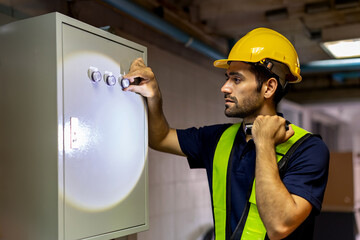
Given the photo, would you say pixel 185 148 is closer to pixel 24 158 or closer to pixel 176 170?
pixel 24 158

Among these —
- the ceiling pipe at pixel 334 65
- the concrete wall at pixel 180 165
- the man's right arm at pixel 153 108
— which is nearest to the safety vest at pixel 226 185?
the man's right arm at pixel 153 108

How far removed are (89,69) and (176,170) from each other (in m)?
1.66

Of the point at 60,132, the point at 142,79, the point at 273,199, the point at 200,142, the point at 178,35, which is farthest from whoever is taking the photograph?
the point at 178,35

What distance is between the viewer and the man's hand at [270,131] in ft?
4.72

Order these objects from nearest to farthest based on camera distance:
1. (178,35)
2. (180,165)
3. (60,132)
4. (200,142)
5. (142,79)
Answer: (60,132) → (142,79) → (200,142) → (178,35) → (180,165)

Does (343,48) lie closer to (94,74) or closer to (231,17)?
(231,17)

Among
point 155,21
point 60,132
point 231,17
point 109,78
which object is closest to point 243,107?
point 109,78

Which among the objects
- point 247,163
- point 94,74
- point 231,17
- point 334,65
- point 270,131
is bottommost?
point 247,163

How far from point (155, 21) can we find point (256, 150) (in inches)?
48.0

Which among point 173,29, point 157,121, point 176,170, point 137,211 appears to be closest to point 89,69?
point 157,121

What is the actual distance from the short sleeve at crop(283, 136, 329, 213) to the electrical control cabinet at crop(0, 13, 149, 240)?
2.04ft

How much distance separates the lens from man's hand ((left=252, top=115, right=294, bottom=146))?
144 cm

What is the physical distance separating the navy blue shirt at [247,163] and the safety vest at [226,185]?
3 centimetres

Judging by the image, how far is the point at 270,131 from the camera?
4.73ft
